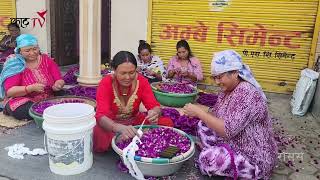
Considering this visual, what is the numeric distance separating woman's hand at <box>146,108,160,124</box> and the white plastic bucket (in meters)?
0.54

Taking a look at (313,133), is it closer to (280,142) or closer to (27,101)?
(280,142)

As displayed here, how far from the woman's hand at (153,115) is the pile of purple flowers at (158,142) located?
0.30 feet

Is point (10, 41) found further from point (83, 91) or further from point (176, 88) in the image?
point (176, 88)

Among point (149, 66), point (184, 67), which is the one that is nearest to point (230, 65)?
point (184, 67)

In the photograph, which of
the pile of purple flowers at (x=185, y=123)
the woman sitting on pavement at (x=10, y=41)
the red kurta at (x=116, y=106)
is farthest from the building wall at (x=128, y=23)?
the red kurta at (x=116, y=106)

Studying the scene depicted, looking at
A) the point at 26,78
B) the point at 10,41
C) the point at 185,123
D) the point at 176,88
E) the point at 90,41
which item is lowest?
the point at 185,123

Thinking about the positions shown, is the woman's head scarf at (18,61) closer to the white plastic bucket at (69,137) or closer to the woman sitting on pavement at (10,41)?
the white plastic bucket at (69,137)

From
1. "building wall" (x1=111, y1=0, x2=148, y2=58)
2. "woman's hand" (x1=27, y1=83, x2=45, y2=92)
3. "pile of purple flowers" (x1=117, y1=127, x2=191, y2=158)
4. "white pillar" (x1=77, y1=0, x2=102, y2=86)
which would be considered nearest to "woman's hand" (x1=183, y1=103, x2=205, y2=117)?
→ "pile of purple flowers" (x1=117, y1=127, x2=191, y2=158)

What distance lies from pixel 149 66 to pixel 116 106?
259cm

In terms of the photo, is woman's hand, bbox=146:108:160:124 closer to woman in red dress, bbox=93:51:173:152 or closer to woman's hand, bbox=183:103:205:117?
woman in red dress, bbox=93:51:173:152

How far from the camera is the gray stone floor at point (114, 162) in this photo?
9.32ft

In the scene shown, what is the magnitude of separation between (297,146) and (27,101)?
3.25 metres

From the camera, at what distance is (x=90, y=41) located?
5.25 meters

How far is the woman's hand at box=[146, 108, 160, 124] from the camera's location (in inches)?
121
